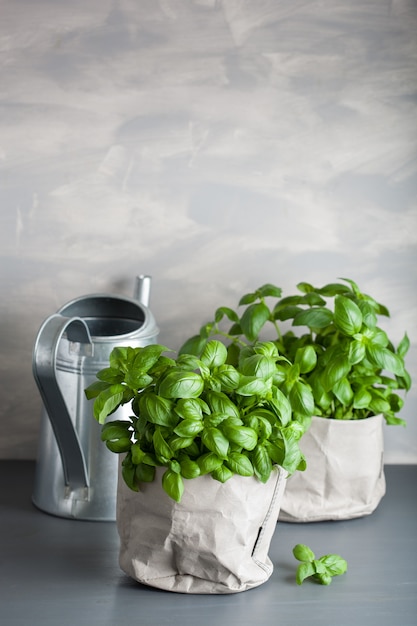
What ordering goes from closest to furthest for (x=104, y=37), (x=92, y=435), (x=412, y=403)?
(x=92, y=435) < (x=104, y=37) < (x=412, y=403)

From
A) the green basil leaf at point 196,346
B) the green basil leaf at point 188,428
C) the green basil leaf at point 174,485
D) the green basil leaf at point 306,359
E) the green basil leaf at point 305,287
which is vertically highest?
the green basil leaf at point 188,428

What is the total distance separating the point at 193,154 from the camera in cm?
132

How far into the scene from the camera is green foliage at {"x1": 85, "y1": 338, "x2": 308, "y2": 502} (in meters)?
0.86

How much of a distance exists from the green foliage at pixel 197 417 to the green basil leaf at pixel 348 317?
16 centimetres

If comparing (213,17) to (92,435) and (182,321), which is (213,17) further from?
(92,435)

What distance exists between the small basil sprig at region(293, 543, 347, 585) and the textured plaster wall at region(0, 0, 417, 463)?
49cm

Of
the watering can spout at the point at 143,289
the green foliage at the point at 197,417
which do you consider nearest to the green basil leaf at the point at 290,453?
the green foliage at the point at 197,417

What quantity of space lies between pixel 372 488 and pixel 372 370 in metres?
0.17

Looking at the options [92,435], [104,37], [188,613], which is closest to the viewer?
[188,613]

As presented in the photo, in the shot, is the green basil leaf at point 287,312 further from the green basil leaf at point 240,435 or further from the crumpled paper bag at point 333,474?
the green basil leaf at point 240,435

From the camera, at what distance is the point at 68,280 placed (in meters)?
1.33

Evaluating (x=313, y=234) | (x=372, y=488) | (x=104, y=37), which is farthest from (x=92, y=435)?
(x=104, y=37)

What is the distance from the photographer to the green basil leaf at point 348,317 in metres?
1.07

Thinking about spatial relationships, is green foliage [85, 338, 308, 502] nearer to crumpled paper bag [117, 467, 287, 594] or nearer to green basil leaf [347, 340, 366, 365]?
crumpled paper bag [117, 467, 287, 594]
